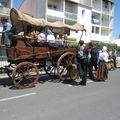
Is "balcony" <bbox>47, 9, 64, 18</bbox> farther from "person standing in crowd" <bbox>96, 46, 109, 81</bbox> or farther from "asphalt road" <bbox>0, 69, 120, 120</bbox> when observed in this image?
"asphalt road" <bbox>0, 69, 120, 120</bbox>

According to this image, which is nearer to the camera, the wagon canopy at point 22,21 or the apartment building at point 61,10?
the wagon canopy at point 22,21

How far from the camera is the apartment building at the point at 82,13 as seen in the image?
2095 inches

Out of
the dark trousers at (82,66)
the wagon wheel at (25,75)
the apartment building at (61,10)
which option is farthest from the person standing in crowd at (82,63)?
the apartment building at (61,10)

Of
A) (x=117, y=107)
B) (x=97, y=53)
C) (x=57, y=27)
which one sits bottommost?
(x=117, y=107)

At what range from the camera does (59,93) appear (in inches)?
500

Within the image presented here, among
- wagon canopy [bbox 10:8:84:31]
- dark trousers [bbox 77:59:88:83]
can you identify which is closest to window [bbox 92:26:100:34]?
dark trousers [bbox 77:59:88:83]

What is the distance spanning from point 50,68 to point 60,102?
18.6 feet

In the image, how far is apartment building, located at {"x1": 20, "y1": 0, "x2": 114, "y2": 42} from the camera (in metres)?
53.2

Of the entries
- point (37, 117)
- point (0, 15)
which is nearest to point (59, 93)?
point (37, 117)

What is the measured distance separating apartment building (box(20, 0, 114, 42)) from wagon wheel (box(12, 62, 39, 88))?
31.1 meters

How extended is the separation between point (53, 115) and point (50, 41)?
258 inches

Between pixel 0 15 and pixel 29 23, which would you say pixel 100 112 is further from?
pixel 0 15

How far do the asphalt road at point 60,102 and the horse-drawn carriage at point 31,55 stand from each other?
559 millimetres

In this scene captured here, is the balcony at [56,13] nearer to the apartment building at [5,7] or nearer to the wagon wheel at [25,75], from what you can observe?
the apartment building at [5,7]
